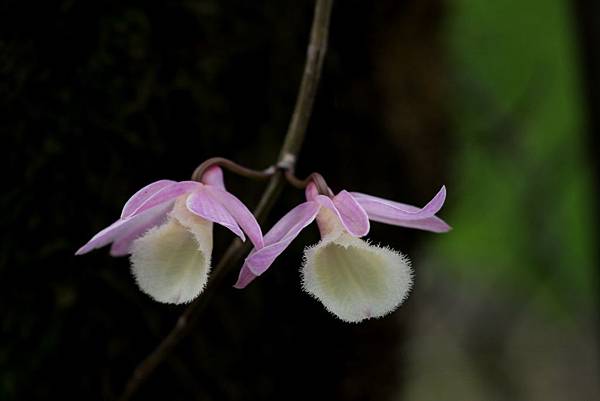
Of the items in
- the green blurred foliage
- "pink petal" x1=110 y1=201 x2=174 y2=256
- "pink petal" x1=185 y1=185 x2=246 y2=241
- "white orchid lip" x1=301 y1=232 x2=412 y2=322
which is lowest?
the green blurred foliage

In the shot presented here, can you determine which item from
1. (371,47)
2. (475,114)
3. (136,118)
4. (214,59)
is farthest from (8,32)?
(475,114)

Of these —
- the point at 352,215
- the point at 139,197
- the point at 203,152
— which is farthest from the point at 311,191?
the point at 203,152

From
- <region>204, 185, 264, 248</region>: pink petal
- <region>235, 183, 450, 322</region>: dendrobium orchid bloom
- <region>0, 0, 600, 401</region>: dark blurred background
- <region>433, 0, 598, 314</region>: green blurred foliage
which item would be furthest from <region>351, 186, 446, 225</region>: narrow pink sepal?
<region>433, 0, 598, 314</region>: green blurred foliage

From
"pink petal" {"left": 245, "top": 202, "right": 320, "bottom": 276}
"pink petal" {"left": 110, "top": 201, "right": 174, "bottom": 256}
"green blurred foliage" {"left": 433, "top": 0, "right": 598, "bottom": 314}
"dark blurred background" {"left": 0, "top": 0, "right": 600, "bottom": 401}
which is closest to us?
"pink petal" {"left": 245, "top": 202, "right": 320, "bottom": 276}

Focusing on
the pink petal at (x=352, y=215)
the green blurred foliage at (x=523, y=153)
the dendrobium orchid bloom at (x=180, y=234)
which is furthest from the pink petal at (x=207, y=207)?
the green blurred foliage at (x=523, y=153)

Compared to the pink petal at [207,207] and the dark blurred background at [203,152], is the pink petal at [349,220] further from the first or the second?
the dark blurred background at [203,152]

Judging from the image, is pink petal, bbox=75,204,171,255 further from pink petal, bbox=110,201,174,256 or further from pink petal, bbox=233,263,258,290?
pink petal, bbox=233,263,258,290
